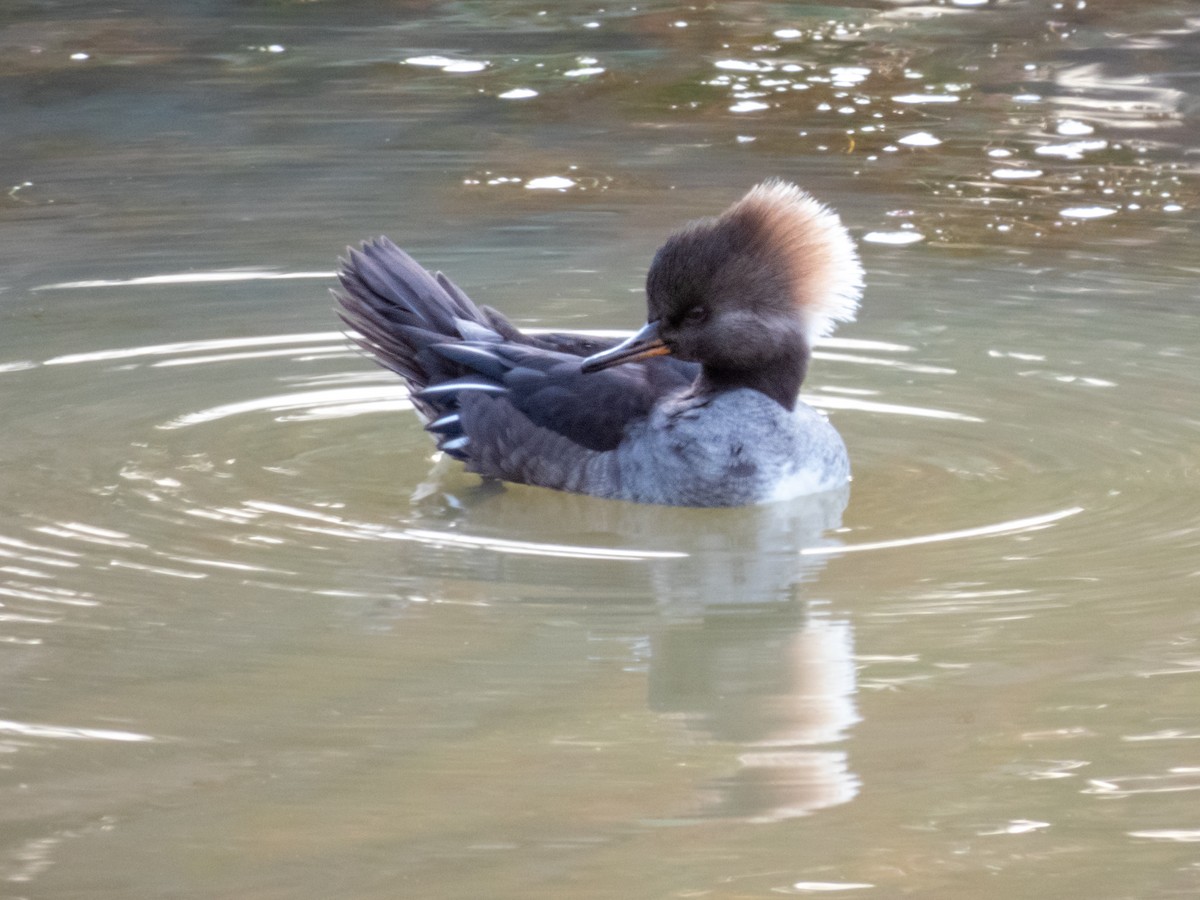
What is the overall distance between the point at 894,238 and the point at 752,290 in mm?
3195

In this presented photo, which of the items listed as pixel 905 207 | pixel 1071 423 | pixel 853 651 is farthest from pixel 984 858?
pixel 905 207

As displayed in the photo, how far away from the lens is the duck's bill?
20.7ft

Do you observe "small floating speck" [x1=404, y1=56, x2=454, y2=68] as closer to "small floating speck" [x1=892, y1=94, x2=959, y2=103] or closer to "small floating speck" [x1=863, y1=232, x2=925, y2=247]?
"small floating speck" [x1=892, y1=94, x2=959, y2=103]

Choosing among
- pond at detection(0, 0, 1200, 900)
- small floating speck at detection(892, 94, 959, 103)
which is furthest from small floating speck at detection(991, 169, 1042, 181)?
small floating speck at detection(892, 94, 959, 103)

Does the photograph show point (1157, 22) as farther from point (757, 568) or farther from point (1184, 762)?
point (1184, 762)

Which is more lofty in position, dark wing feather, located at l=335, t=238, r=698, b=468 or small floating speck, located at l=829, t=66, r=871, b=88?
small floating speck, located at l=829, t=66, r=871, b=88

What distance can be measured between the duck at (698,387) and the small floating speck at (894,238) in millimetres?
2676

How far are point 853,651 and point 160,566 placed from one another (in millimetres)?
1980

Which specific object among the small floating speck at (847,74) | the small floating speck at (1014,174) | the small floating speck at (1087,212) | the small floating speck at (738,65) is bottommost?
the small floating speck at (1087,212)

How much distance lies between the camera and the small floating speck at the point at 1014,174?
33.7ft

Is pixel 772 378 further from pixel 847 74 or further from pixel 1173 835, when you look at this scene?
pixel 847 74

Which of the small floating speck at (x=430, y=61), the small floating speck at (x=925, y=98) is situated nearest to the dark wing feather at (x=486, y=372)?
the small floating speck at (x=925, y=98)

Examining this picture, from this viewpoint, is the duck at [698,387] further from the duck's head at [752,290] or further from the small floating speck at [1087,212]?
the small floating speck at [1087,212]

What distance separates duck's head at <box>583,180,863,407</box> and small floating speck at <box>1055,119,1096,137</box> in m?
5.05
